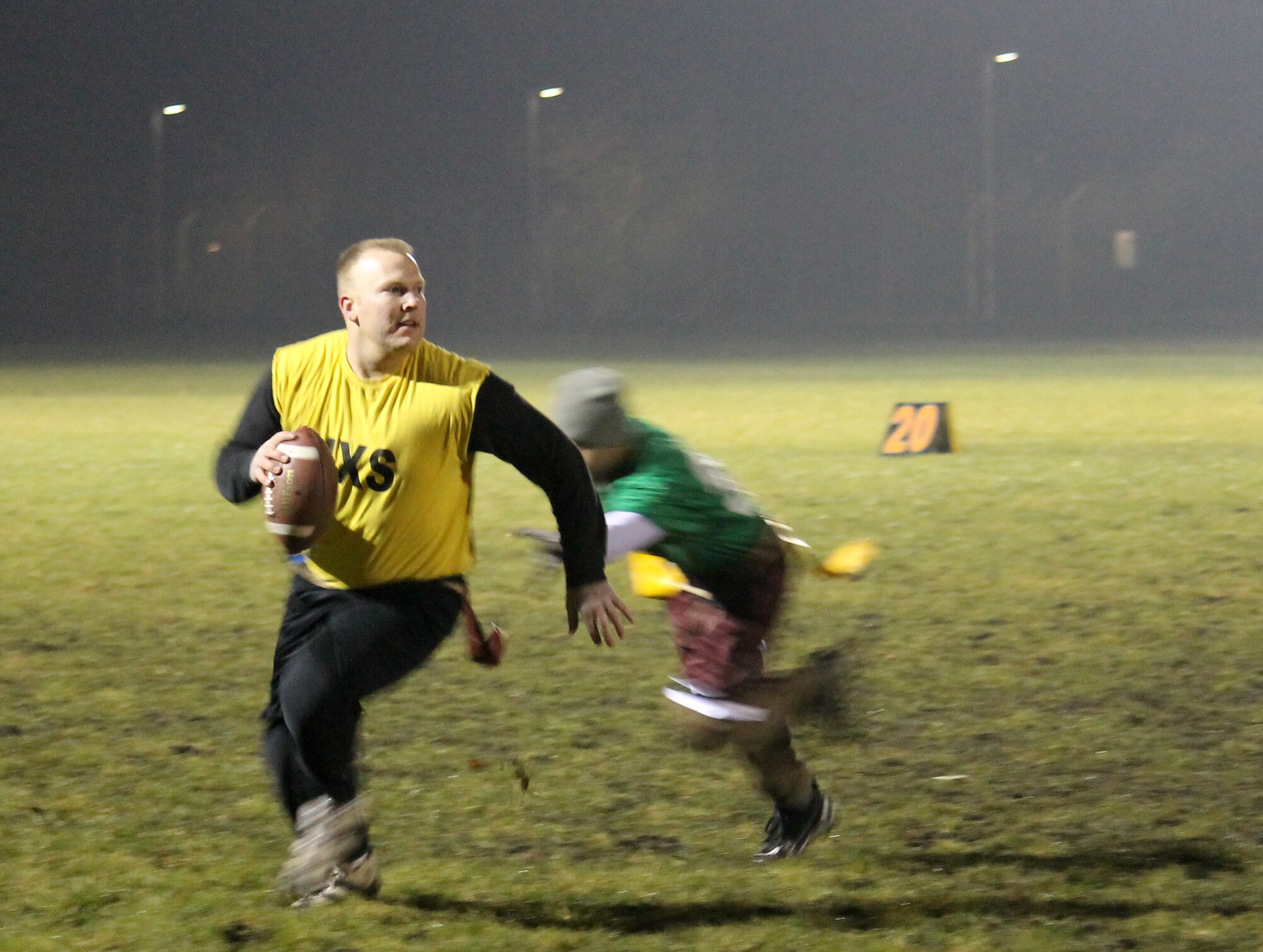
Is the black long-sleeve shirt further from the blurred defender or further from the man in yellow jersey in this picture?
the blurred defender

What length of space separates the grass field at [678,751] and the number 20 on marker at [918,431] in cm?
205

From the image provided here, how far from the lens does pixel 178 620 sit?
7.96 metres

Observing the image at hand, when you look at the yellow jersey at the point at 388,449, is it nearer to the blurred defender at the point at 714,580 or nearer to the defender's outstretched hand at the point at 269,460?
the defender's outstretched hand at the point at 269,460

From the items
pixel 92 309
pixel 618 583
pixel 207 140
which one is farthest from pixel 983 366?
pixel 207 140

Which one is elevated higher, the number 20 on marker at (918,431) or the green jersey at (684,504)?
the green jersey at (684,504)

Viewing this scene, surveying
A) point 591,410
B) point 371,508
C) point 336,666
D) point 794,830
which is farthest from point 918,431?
point 336,666

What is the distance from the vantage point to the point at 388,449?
403 cm

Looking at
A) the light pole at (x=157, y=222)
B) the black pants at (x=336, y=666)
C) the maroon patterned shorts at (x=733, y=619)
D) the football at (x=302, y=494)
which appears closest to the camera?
the football at (x=302, y=494)

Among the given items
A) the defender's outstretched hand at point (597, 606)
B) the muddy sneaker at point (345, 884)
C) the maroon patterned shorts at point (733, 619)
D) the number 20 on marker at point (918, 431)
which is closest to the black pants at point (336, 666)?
the muddy sneaker at point (345, 884)

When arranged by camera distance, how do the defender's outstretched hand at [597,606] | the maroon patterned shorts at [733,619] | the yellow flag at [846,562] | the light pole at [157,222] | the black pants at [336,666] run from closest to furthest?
the black pants at [336,666]
the defender's outstretched hand at [597,606]
the maroon patterned shorts at [733,619]
the yellow flag at [846,562]
the light pole at [157,222]

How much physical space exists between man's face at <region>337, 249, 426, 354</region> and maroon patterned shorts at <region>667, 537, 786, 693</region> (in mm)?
1099

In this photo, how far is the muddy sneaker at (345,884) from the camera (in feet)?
13.7

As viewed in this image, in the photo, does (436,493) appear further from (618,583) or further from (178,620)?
(618,583)

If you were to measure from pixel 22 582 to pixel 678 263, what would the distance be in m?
49.7
